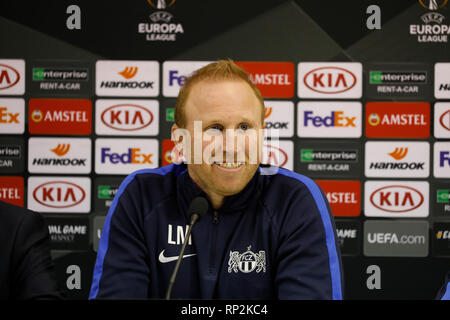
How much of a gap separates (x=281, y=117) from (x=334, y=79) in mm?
314

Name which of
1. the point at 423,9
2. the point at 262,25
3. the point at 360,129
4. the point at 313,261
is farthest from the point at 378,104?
the point at 313,261

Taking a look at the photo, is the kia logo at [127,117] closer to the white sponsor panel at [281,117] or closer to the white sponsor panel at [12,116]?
the white sponsor panel at [12,116]

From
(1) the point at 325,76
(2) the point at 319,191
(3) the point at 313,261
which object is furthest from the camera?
(1) the point at 325,76

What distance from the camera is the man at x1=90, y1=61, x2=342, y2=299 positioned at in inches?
34.6

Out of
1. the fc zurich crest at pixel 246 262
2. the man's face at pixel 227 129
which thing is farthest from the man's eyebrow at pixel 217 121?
the fc zurich crest at pixel 246 262

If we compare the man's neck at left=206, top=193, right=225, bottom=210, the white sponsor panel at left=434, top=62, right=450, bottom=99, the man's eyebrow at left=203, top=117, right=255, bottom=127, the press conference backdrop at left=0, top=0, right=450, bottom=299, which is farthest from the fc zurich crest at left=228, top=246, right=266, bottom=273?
the white sponsor panel at left=434, top=62, right=450, bottom=99

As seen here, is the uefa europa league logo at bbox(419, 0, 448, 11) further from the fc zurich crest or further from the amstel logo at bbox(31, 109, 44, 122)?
the amstel logo at bbox(31, 109, 44, 122)

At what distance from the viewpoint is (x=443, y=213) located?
1.95 metres

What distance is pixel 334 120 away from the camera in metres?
1.93

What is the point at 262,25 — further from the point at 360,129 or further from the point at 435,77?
the point at 435,77

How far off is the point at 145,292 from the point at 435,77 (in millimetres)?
1751

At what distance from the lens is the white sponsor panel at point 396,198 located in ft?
6.36

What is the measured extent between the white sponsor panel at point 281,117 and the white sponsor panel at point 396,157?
1.28 ft

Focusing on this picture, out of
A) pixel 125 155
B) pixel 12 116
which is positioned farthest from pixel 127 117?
pixel 12 116
